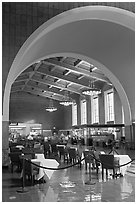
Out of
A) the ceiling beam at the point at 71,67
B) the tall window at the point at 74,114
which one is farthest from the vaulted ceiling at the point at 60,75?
the tall window at the point at 74,114

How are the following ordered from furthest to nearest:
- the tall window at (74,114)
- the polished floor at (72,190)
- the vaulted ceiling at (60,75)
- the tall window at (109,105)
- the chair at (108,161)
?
the tall window at (74,114) < the tall window at (109,105) < the vaulted ceiling at (60,75) < the chair at (108,161) < the polished floor at (72,190)

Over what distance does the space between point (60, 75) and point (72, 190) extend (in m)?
16.1

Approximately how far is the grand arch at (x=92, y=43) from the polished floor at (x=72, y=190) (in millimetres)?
2514

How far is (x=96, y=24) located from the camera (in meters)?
9.01

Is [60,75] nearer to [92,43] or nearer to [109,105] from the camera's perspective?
[109,105]

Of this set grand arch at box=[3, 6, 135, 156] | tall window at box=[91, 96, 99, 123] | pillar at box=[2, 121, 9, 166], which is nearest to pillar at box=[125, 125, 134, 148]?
grand arch at box=[3, 6, 135, 156]

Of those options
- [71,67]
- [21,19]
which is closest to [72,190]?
[21,19]

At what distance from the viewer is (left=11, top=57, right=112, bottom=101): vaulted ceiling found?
17.6 meters

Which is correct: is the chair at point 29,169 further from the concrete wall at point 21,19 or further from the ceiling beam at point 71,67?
the ceiling beam at point 71,67

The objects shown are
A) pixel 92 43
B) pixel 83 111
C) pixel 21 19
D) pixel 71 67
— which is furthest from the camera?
pixel 83 111

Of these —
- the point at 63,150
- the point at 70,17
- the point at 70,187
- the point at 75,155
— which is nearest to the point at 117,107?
the point at 63,150

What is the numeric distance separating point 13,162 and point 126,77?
5.40 m

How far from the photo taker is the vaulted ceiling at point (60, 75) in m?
17.6

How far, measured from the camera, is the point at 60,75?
21219 mm
